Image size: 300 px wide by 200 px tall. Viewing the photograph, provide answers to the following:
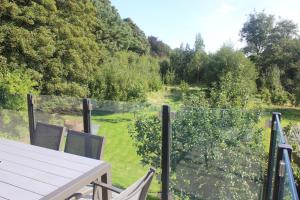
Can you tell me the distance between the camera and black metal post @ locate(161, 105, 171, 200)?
3336 mm

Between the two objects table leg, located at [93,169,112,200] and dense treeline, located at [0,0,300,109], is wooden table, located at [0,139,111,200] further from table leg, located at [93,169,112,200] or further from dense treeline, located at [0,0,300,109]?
dense treeline, located at [0,0,300,109]

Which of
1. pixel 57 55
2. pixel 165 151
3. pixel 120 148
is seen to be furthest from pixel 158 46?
pixel 165 151

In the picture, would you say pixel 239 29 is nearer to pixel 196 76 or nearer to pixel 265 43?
pixel 265 43

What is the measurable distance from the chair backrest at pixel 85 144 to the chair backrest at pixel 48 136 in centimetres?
12

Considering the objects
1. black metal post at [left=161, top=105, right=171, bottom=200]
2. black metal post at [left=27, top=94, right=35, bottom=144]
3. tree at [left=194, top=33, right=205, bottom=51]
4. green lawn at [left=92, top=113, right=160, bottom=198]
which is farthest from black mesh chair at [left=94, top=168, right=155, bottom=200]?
tree at [left=194, top=33, right=205, bottom=51]

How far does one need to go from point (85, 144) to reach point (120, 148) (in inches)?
52.9

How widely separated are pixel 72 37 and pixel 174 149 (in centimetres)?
1239

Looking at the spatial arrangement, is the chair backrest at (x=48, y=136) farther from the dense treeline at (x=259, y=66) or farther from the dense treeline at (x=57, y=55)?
the dense treeline at (x=259, y=66)

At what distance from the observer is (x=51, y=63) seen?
14016 millimetres

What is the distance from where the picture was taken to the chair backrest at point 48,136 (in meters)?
3.13

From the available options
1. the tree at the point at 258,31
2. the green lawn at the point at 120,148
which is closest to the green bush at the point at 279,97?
the tree at the point at 258,31

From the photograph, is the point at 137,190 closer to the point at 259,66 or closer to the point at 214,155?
the point at 214,155

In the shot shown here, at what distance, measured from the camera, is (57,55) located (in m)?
14.5

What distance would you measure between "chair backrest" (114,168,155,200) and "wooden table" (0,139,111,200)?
0.38m
